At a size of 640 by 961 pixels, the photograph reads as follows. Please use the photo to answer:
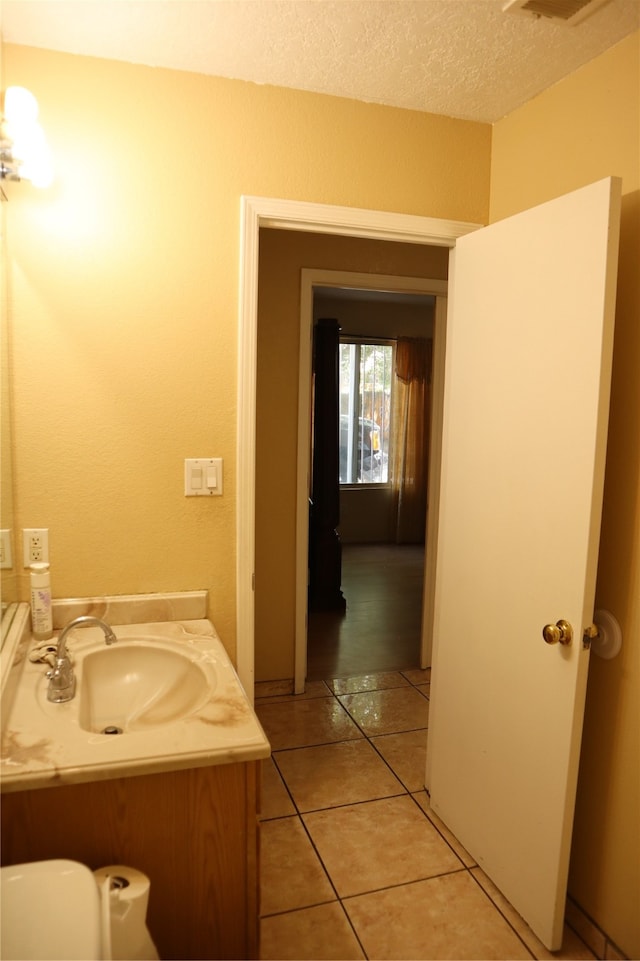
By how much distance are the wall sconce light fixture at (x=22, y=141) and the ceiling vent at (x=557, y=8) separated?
1.20 meters

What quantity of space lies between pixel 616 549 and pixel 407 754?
4.90ft

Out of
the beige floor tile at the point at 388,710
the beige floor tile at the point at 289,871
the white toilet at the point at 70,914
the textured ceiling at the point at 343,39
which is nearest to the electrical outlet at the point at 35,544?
the white toilet at the point at 70,914

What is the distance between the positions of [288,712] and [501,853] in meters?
1.36

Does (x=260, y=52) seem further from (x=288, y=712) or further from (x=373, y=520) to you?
(x=373, y=520)

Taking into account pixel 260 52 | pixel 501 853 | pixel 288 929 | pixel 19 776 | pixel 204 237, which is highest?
pixel 260 52

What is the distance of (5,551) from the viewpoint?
1.80m

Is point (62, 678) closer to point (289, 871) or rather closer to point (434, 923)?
point (289, 871)

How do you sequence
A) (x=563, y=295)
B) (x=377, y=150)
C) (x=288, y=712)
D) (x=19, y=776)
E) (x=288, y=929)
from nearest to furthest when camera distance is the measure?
(x=19, y=776), (x=563, y=295), (x=288, y=929), (x=377, y=150), (x=288, y=712)

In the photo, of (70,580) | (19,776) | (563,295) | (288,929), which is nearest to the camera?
(19,776)

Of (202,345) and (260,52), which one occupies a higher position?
(260,52)

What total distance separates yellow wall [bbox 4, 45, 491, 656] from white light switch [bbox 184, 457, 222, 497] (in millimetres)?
31

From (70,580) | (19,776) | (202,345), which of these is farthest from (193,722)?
(202,345)

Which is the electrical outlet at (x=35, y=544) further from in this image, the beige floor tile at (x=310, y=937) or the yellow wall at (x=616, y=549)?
the yellow wall at (x=616, y=549)

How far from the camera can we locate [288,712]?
3088 mm
